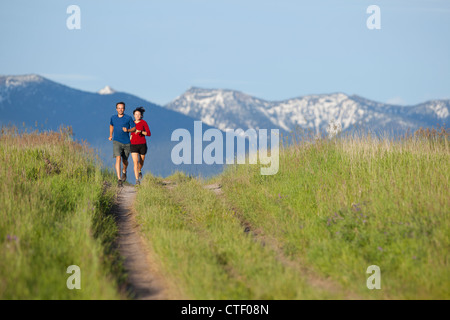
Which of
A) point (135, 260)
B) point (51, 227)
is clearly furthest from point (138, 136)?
point (135, 260)

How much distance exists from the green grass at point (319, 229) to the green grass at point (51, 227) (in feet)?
3.44

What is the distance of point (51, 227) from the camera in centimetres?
804

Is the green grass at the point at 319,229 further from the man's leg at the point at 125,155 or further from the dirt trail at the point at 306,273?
the man's leg at the point at 125,155

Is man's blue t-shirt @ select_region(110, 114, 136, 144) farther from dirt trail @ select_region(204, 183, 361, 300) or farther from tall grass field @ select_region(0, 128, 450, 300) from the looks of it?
dirt trail @ select_region(204, 183, 361, 300)

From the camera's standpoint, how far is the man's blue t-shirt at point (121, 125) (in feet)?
46.8

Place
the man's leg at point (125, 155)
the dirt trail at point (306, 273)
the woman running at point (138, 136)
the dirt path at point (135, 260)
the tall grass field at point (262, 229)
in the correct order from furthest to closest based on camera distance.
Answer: the man's leg at point (125, 155), the woman running at point (138, 136), the dirt path at point (135, 260), the dirt trail at point (306, 273), the tall grass field at point (262, 229)

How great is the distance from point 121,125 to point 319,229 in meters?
7.96

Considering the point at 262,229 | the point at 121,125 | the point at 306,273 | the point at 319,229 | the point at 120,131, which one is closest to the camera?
the point at 306,273

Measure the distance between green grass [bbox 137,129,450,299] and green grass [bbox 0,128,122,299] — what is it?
3.44 feet

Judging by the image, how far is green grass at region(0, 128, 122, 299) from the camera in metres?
6.15

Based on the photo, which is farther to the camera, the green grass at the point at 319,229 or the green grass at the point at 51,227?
the green grass at the point at 319,229

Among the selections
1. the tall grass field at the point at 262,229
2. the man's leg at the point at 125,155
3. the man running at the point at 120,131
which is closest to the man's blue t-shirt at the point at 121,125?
the man running at the point at 120,131

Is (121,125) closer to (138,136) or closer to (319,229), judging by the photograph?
(138,136)
